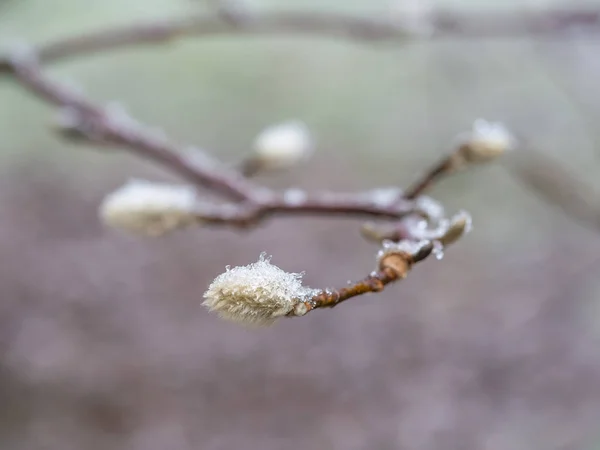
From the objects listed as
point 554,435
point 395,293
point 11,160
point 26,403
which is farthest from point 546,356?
point 11,160

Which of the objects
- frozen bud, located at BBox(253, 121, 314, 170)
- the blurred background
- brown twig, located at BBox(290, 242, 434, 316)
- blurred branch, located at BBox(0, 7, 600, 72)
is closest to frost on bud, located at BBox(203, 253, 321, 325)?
brown twig, located at BBox(290, 242, 434, 316)

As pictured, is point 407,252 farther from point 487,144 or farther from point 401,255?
point 487,144

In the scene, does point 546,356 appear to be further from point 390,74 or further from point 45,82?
point 390,74

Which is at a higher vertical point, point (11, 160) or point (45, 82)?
point (11, 160)

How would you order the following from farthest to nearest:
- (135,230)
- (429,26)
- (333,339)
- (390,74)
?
(390,74)
(333,339)
(429,26)
(135,230)

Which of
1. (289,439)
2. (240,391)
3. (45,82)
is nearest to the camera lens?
(45,82)

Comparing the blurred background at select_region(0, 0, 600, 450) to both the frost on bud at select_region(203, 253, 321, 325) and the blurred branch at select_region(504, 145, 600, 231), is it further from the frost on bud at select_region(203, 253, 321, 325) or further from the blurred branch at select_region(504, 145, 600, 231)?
the frost on bud at select_region(203, 253, 321, 325)
